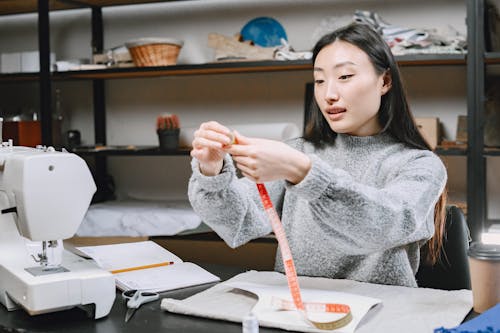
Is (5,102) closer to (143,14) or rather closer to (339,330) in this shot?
(143,14)

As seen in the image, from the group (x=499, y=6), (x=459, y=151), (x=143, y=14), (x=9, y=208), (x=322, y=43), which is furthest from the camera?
(x=143, y=14)

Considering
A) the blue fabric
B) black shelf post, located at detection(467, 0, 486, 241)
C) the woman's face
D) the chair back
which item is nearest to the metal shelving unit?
black shelf post, located at detection(467, 0, 486, 241)

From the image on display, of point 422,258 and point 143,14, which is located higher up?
point 143,14

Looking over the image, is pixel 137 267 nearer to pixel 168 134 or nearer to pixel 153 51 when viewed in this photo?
pixel 168 134

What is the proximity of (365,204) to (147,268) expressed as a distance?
588mm

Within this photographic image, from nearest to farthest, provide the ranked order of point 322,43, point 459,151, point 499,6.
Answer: point 322,43, point 459,151, point 499,6

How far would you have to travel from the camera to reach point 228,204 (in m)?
1.41

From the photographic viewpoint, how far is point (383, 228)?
123 centimetres

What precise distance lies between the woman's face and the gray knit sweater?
0.39ft

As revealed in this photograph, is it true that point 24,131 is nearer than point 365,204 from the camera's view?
No

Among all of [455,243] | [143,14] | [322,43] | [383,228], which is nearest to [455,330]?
[383,228]

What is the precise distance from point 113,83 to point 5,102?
2.32 ft

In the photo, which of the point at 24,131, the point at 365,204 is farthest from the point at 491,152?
the point at 24,131

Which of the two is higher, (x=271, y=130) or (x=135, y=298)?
(x=271, y=130)
